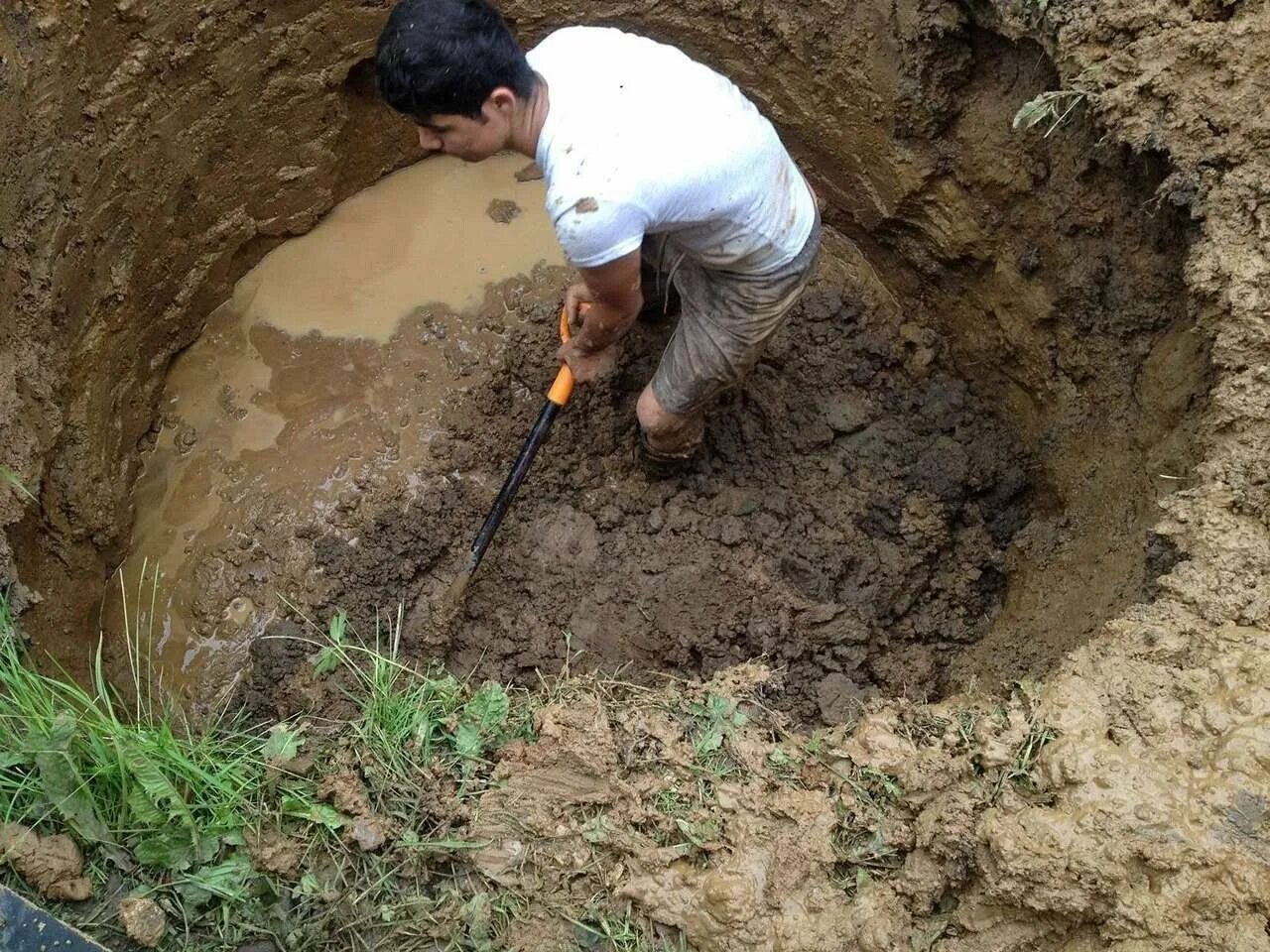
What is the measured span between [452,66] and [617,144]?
0.37 m

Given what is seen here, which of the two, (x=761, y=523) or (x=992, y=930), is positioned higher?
(x=992, y=930)

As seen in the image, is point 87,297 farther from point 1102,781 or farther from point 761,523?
point 1102,781

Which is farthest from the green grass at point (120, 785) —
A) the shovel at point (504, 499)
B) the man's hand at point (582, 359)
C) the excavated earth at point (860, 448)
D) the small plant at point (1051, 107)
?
the small plant at point (1051, 107)

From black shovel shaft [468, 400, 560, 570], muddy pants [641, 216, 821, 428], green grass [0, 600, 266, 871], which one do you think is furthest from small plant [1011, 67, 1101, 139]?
green grass [0, 600, 266, 871]

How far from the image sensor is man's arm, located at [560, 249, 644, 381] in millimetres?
2157

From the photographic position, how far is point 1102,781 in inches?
71.1

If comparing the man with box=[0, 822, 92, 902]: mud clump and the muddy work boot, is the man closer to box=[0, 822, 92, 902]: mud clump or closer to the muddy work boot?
the muddy work boot

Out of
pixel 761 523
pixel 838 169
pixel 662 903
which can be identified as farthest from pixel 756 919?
pixel 838 169

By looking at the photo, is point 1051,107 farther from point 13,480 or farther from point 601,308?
point 13,480

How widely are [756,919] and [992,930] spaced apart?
1.49 ft

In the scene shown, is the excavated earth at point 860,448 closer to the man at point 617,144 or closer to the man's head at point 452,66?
the man at point 617,144

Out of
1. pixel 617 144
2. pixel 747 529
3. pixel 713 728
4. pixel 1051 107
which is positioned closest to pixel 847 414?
pixel 747 529

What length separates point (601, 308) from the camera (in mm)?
2355

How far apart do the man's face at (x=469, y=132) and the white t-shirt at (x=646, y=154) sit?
99 millimetres
